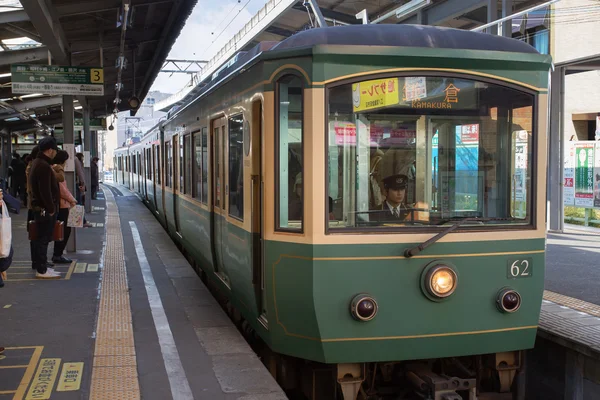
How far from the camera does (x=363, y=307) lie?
428 centimetres

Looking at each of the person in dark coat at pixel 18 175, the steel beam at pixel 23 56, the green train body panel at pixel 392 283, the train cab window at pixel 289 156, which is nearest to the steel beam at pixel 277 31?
the steel beam at pixel 23 56

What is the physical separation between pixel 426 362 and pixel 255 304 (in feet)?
4.54

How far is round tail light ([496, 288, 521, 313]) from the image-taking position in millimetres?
4547

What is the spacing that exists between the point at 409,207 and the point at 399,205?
2.8 inches

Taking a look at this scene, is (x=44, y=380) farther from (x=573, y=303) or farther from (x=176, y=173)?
(x=176, y=173)

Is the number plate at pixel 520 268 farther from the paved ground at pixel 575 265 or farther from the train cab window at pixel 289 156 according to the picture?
the paved ground at pixel 575 265

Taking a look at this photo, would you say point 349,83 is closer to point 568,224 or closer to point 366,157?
point 366,157

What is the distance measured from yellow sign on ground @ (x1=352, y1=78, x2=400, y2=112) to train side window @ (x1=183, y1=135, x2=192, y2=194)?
196 inches

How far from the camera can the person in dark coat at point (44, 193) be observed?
25.6ft

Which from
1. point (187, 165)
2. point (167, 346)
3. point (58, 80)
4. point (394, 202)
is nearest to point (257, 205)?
point (394, 202)

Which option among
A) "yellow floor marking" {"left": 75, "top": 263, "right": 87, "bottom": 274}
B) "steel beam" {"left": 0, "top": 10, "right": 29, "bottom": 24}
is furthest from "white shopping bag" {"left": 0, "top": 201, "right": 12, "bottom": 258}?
"steel beam" {"left": 0, "top": 10, "right": 29, "bottom": 24}

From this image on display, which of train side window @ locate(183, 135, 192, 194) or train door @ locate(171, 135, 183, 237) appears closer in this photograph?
train side window @ locate(183, 135, 192, 194)

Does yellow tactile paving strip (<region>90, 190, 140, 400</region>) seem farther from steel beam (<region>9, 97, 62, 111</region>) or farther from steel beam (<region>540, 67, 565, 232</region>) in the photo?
steel beam (<region>9, 97, 62, 111</region>)

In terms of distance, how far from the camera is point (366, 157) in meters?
4.40
